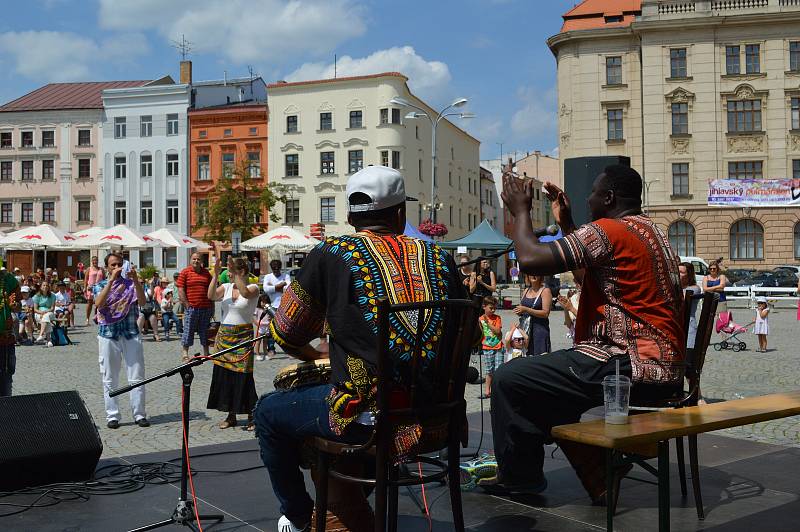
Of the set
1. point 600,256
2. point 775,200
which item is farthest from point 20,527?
point 775,200

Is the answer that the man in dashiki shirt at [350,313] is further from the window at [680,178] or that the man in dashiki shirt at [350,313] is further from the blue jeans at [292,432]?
the window at [680,178]

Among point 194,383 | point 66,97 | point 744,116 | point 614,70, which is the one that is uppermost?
point 66,97

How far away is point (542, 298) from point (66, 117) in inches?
2260

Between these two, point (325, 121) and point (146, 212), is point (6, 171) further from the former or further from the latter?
point (325, 121)

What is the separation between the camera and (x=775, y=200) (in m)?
42.8

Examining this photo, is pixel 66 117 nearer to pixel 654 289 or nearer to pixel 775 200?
pixel 775 200

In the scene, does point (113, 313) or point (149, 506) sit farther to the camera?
point (113, 313)

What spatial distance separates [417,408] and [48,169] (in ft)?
206

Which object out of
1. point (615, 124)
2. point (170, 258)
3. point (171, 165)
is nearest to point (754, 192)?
point (615, 124)

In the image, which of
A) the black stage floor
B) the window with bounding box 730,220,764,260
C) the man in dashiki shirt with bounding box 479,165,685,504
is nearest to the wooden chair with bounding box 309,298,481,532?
the man in dashiki shirt with bounding box 479,165,685,504

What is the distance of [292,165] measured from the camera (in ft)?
188

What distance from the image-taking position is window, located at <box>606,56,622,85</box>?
1889 inches

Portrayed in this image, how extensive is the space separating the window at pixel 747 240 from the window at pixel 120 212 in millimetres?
40959

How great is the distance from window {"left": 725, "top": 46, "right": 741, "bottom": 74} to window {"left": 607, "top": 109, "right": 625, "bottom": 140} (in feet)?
21.2
